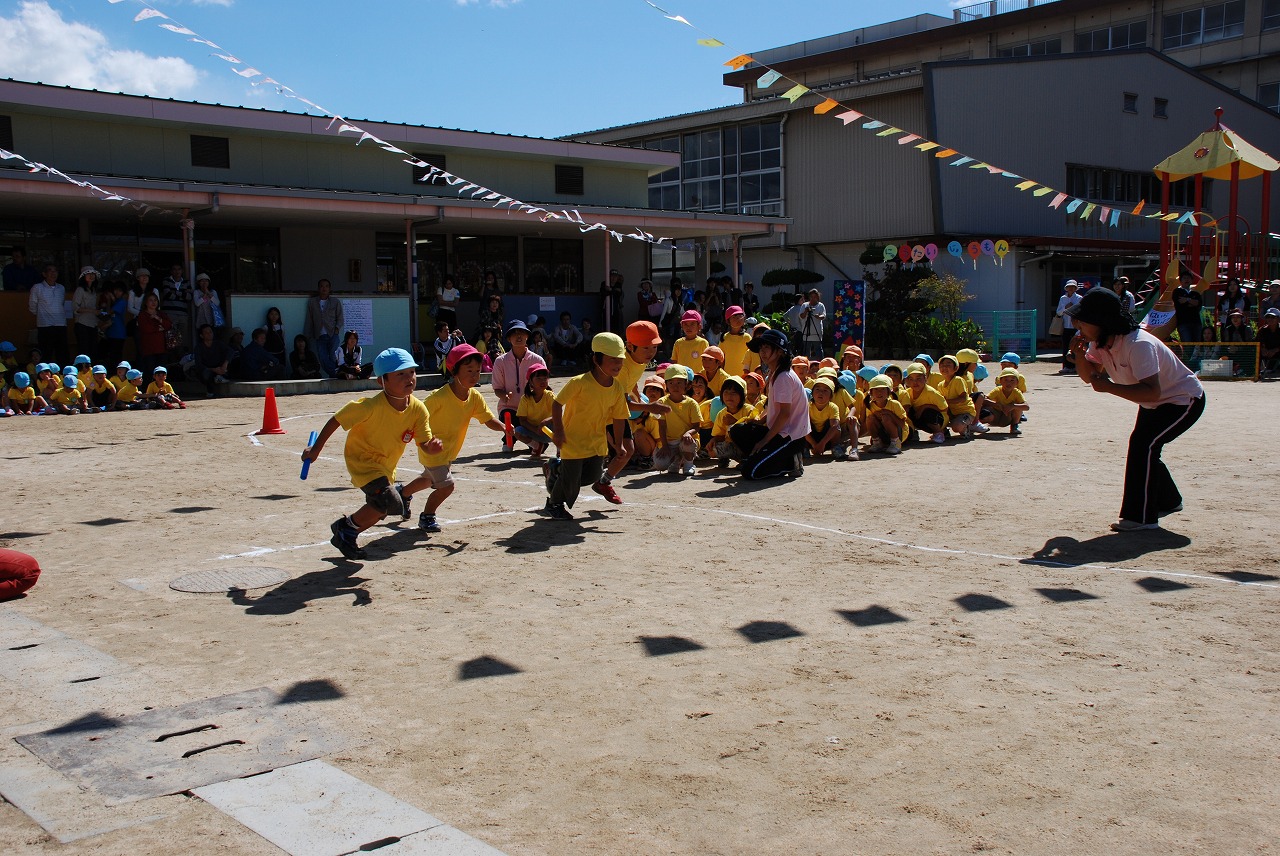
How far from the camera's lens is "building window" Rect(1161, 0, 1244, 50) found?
152 feet

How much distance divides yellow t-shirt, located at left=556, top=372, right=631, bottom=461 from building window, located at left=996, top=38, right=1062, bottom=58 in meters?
46.7

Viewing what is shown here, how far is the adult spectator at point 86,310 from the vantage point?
750 inches

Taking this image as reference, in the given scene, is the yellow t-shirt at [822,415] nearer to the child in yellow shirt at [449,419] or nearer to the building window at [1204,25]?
the child in yellow shirt at [449,419]

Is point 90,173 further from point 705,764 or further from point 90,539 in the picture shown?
point 705,764

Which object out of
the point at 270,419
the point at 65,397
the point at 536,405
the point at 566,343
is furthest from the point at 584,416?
the point at 566,343

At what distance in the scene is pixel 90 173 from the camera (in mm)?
20578

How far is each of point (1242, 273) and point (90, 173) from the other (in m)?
25.8

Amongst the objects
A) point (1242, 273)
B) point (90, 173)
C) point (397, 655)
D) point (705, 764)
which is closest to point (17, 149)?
point (90, 173)

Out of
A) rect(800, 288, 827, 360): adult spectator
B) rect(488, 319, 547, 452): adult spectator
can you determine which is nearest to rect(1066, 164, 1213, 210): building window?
rect(800, 288, 827, 360): adult spectator

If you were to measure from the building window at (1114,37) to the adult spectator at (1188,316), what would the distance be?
95.4ft

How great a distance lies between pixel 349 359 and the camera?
2153cm

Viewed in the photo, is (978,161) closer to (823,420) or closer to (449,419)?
A: (823,420)

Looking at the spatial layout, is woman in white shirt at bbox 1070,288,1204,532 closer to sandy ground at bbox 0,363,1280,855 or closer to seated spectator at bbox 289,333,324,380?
sandy ground at bbox 0,363,1280,855

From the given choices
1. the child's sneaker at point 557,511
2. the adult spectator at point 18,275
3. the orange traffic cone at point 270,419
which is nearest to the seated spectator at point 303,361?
the adult spectator at point 18,275
